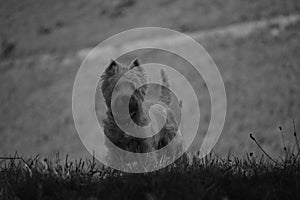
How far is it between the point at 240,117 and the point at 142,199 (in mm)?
18821

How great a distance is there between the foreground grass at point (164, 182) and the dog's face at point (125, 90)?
1745 millimetres

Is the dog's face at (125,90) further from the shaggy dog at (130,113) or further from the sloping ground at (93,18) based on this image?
the sloping ground at (93,18)

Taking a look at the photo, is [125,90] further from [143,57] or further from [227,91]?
[143,57]

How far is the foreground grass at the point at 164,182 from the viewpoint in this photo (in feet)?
10.9

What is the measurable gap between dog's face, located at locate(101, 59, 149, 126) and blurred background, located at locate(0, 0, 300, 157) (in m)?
12.3

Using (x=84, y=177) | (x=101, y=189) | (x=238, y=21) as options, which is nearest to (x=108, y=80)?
(x=84, y=177)

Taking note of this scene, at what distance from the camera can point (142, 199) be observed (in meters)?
3.33

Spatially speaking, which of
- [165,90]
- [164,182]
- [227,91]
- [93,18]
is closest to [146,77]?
[165,90]

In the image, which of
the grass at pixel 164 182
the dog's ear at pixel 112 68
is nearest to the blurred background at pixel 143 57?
the dog's ear at pixel 112 68

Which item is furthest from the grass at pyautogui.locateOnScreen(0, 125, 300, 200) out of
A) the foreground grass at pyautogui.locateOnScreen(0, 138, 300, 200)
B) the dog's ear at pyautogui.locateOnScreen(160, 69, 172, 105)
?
the dog's ear at pyautogui.locateOnScreen(160, 69, 172, 105)

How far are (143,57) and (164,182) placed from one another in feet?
73.0

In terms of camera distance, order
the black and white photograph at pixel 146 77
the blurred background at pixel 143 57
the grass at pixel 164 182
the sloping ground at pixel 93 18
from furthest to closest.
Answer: the sloping ground at pixel 93 18
the blurred background at pixel 143 57
the black and white photograph at pixel 146 77
the grass at pixel 164 182

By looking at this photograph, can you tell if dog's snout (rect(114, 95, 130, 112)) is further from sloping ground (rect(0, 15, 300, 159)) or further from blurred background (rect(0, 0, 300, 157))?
sloping ground (rect(0, 15, 300, 159))

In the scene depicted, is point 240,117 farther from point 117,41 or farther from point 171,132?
point 171,132
